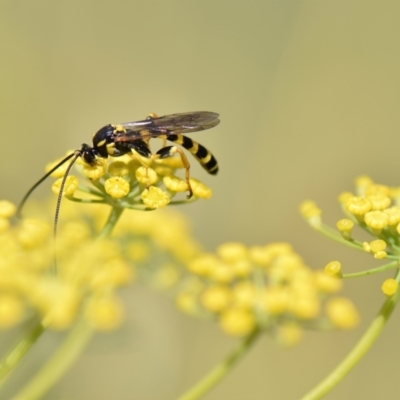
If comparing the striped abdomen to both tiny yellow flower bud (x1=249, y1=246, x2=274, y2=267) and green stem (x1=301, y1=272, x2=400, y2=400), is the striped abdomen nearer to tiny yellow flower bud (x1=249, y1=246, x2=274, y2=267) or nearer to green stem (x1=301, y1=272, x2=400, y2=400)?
tiny yellow flower bud (x1=249, y1=246, x2=274, y2=267)

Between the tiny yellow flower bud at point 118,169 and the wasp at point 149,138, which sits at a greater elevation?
the tiny yellow flower bud at point 118,169

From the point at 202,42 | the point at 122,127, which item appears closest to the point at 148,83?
the point at 202,42

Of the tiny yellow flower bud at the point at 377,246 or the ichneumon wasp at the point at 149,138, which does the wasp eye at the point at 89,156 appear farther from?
the tiny yellow flower bud at the point at 377,246

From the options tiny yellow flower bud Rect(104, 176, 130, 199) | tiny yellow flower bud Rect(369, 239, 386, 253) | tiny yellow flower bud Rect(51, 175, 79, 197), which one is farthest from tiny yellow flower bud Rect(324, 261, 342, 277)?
tiny yellow flower bud Rect(51, 175, 79, 197)

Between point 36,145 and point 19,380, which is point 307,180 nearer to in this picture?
point 36,145

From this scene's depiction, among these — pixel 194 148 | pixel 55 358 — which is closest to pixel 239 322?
pixel 55 358

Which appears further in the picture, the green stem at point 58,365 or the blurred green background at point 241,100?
the blurred green background at point 241,100

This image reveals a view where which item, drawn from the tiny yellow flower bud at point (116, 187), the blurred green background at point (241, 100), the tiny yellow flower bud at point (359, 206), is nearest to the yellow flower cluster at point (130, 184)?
the tiny yellow flower bud at point (116, 187)
